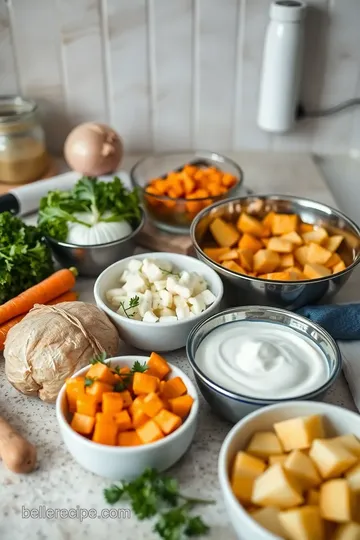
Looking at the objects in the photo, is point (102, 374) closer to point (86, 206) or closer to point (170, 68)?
point (86, 206)

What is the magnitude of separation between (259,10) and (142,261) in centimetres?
75

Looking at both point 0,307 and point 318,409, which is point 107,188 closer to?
point 0,307

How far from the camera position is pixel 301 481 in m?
0.83

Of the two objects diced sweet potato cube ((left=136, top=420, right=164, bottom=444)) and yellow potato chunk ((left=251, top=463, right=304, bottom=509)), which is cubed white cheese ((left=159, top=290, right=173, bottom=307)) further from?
yellow potato chunk ((left=251, top=463, right=304, bottom=509))

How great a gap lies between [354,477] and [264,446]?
0.12 metres

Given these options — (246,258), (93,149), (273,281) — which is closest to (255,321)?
(273,281)

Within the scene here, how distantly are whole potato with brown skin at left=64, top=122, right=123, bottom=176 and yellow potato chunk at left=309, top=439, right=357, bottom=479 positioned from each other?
35.6 inches

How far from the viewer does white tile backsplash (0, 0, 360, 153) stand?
1.56 m

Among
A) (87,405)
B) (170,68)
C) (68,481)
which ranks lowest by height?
(68,481)

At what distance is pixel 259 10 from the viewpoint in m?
1.56

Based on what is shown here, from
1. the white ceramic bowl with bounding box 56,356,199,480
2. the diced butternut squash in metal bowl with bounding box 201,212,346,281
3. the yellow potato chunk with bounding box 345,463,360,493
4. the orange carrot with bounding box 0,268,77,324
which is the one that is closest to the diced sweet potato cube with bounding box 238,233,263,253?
the diced butternut squash in metal bowl with bounding box 201,212,346,281

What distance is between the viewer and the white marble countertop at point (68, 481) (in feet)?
2.81

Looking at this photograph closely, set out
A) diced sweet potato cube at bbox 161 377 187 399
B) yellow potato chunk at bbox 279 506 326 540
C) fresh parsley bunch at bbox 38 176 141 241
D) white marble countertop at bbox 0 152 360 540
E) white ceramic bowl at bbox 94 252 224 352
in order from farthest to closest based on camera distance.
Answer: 1. fresh parsley bunch at bbox 38 176 141 241
2. white ceramic bowl at bbox 94 252 224 352
3. diced sweet potato cube at bbox 161 377 187 399
4. white marble countertop at bbox 0 152 360 540
5. yellow potato chunk at bbox 279 506 326 540

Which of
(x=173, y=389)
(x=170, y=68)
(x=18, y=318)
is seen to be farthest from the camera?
(x=170, y=68)
